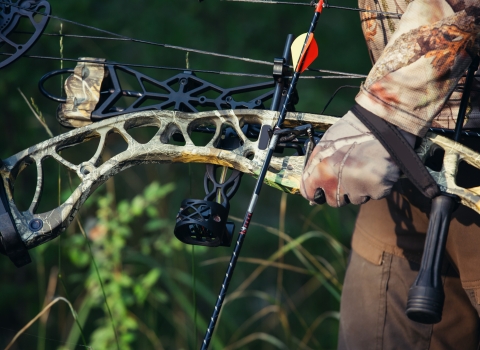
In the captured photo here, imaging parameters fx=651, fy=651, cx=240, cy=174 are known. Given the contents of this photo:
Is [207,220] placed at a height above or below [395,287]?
above

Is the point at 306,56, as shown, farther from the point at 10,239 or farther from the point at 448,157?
the point at 10,239

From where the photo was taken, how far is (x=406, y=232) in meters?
1.68

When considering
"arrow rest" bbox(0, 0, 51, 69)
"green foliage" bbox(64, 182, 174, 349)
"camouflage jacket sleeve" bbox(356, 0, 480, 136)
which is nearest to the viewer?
"camouflage jacket sleeve" bbox(356, 0, 480, 136)

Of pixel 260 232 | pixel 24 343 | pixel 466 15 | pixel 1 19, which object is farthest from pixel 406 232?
pixel 24 343

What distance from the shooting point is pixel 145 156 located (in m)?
1.55

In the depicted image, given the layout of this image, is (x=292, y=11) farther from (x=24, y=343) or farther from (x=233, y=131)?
(x=24, y=343)

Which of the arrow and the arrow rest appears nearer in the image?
the arrow

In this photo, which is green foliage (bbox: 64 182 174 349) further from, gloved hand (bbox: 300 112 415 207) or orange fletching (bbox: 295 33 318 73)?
gloved hand (bbox: 300 112 415 207)

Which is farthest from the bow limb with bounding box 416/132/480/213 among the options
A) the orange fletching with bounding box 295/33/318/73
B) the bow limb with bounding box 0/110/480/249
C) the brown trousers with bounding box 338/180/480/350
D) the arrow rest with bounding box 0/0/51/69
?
the arrow rest with bounding box 0/0/51/69

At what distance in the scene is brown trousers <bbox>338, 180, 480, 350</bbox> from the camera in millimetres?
1657

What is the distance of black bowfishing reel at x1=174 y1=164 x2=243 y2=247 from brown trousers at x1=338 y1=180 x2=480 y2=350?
1.43 ft

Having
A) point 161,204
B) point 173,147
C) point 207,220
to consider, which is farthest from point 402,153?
point 161,204

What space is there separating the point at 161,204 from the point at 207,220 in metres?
2.04

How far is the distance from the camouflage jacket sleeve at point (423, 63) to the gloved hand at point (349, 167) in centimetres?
5
